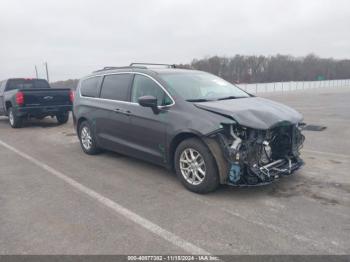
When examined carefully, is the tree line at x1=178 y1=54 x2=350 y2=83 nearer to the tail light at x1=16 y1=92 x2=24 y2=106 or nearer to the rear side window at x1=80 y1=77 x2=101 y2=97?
the tail light at x1=16 y1=92 x2=24 y2=106

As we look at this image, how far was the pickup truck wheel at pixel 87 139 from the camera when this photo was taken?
694cm

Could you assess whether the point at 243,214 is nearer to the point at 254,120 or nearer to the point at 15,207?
the point at 254,120

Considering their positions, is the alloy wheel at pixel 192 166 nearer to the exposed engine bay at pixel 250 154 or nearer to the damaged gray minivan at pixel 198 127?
the damaged gray minivan at pixel 198 127

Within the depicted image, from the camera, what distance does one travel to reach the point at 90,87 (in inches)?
279

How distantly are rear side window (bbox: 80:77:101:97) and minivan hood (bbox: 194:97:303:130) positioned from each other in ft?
9.48

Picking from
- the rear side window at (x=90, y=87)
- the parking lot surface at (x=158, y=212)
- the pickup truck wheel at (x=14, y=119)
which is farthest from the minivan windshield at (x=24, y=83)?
the parking lot surface at (x=158, y=212)

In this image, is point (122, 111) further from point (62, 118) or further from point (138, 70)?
point (62, 118)

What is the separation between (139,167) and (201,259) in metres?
3.21

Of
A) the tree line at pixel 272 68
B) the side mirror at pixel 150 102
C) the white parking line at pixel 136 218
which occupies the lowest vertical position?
the white parking line at pixel 136 218

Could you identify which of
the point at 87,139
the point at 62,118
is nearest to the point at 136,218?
the point at 87,139

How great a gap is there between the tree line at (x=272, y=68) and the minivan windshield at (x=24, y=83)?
147ft

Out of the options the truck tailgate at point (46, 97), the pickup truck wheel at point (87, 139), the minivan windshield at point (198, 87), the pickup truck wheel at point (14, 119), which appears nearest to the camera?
the minivan windshield at point (198, 87)

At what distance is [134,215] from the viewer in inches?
157

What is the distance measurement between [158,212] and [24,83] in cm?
1171
